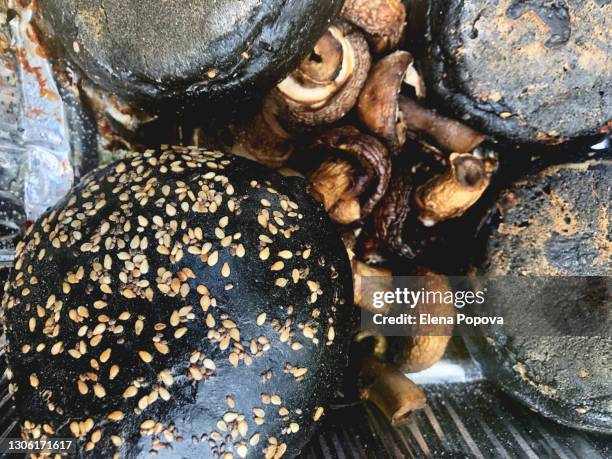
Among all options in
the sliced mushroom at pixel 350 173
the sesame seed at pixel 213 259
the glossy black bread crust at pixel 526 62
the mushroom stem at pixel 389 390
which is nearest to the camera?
the sesame seed at pixel 213 259

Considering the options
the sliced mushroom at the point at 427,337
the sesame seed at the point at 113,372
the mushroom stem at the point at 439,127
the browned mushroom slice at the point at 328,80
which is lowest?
the sliced mushroom at the point at 427,337

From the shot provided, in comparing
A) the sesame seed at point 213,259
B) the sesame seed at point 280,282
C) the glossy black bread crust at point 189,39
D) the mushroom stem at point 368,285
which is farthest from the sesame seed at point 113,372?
the mushroom stem at point 368,285

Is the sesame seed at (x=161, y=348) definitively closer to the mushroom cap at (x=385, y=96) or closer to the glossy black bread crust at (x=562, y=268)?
the mushroom cap at (x=385, y=96)

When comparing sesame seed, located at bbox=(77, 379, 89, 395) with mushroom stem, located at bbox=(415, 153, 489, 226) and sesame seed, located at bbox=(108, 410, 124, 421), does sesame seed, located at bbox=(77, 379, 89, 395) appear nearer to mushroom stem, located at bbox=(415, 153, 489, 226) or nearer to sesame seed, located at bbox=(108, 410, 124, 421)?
sesame seed, located at bbox=(108, 410, 124, 421)

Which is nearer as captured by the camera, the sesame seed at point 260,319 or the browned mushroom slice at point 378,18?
the sesame seed at point 260,319

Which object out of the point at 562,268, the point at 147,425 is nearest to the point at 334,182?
the point at 562,268

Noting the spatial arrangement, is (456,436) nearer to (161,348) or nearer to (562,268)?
(562,268)

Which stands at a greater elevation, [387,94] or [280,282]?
[387,94]
